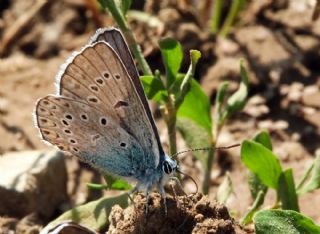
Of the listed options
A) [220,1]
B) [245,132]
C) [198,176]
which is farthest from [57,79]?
[220,1]

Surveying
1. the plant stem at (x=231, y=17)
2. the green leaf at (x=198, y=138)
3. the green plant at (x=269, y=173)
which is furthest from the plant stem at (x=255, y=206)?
the plant stem at (x=231, y=17)

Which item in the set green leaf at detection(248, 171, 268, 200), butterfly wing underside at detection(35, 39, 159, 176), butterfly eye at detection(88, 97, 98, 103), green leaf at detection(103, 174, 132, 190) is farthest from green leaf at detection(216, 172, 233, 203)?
butterfly eye at detection(88, 97, 98, 103)

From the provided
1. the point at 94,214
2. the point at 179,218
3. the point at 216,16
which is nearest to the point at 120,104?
the point at 179,218

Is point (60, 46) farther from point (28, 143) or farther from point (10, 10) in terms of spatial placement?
point (28, 143)

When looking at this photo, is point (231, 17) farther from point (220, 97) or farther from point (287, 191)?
point (287, 191)

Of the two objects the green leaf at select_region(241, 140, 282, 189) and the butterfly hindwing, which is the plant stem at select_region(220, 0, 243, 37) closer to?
the green leaf at select_region(241, 140, 282, 189)

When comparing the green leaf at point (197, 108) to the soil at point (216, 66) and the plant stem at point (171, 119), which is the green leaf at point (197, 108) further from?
the soil at point (216, 66)
